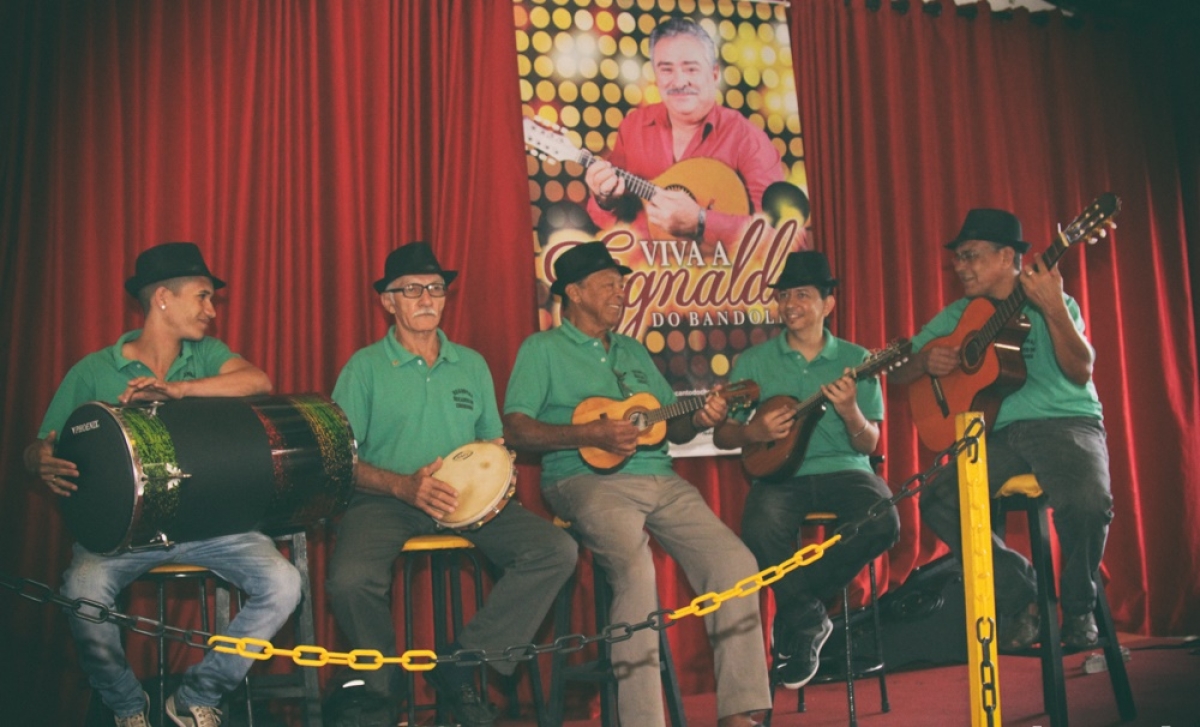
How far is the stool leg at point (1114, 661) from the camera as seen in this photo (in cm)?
366

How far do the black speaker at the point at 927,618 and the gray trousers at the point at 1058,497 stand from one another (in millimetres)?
658

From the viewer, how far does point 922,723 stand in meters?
3.74

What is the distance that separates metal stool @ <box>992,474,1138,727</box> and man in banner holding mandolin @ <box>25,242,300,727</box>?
2.48 m

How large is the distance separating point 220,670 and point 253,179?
2.01 metres

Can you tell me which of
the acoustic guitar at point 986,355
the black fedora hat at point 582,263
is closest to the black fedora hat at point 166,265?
the black fedora hat at point 582,263

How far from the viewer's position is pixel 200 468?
304 centimetres

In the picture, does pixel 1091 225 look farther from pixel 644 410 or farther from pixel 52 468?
pixel 52 468

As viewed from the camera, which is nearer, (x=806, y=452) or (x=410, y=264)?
(x=410, y=264)

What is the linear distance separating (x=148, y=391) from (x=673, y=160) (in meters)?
2.54

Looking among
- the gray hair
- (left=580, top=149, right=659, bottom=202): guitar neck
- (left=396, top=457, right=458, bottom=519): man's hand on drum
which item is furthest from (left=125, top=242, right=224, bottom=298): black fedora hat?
the gray hair

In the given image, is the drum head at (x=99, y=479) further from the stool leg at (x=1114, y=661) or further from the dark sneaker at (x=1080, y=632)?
the stool leg at (x=1114, y=661)

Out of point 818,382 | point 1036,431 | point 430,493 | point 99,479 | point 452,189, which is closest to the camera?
point 99,479

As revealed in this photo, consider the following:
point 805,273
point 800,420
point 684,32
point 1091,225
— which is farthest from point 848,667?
point 684,32

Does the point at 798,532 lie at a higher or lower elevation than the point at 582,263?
lower
